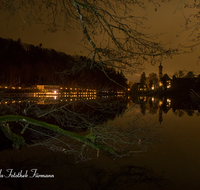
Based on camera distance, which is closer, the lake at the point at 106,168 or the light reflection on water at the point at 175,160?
the lake at the point at 106,168

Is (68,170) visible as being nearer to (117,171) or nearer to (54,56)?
(117,171)

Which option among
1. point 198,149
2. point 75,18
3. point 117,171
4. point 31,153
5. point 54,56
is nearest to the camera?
point 75,18

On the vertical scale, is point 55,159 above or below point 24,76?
below

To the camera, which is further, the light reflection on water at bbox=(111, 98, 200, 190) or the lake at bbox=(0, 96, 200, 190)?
the light reflection on water at bbox=(111, 98, 200, 190)

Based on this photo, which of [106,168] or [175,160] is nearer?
[106,168]

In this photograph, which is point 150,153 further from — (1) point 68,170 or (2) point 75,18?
(2) point 75,18

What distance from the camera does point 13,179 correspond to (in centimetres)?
561

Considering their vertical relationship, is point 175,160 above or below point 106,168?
below

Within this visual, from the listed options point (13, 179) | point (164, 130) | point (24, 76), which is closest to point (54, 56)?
point (24, 76)

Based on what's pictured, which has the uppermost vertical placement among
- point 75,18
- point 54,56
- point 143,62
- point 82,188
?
point 54,56

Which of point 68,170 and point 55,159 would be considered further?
point 55,159

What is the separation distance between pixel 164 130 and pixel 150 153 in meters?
5.87

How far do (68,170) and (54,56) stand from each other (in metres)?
72.5

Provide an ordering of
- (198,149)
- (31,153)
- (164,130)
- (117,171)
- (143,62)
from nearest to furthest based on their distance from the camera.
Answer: (143,62) < (117,171) < (31,153) < (198,149) < (164,130)
